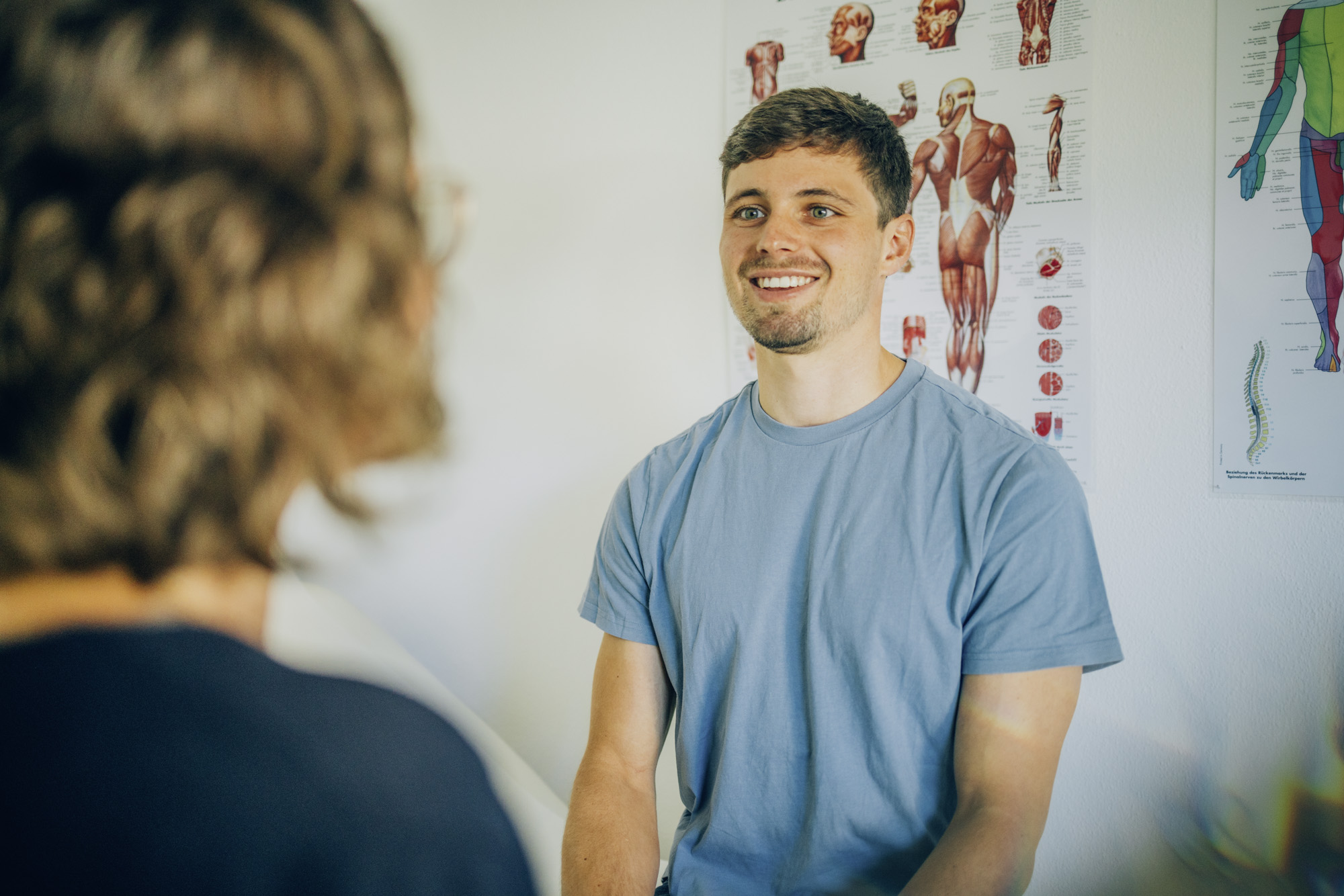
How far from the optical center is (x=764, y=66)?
1438mm

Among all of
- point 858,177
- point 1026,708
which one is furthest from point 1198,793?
point 858,177

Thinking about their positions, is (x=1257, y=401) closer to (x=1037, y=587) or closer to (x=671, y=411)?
(x=1037, y=587)

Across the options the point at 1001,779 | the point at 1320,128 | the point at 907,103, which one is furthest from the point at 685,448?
the point at 1320,128

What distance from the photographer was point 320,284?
1.01 ft

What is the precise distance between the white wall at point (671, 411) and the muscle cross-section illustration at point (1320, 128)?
0.09m

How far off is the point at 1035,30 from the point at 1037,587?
915 mm

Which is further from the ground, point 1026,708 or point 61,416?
point 61,416

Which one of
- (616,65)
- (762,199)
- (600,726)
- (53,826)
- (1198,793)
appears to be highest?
(616,65)

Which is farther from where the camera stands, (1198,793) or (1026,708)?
(1198,793)

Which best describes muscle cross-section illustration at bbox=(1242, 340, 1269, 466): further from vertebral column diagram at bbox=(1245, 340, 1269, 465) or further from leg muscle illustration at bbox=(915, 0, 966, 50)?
leg muscle illustration at bbox=(915, 0, 966, 50)

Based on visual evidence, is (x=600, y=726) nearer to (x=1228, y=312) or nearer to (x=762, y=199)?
(x=762, y=199)

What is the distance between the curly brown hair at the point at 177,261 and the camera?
29 cm

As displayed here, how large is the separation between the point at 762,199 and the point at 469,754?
975 mm

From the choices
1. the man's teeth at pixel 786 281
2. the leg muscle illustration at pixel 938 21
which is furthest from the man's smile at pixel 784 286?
the leg muscle illustration at pixel 938 21
